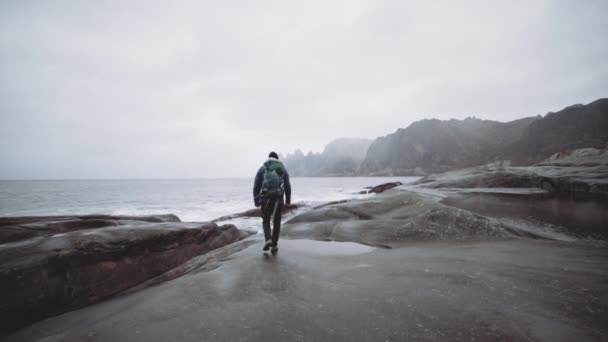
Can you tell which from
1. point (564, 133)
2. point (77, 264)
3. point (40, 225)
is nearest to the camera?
point (77, 264)

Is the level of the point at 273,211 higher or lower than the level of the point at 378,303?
higher

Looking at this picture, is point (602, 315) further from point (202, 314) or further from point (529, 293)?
point (202, 314)

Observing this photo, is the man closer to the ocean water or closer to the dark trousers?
the dark trousers

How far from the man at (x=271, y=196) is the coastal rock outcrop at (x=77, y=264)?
11.0 ft

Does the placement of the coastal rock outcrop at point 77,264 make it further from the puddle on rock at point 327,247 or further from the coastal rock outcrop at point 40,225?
the puddle on rock at point 327,247

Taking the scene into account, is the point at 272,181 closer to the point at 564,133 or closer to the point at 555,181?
the point at 555,181

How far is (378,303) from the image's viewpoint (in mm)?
2959

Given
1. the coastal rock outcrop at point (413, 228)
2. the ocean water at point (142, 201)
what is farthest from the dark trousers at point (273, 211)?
the ocean water at point (142, 201)

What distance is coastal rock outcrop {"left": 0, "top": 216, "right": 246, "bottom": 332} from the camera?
4066 millimetres

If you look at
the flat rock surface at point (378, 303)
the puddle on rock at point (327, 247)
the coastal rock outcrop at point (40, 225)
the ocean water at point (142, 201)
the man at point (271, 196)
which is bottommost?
the ocean water at point (142, 201)

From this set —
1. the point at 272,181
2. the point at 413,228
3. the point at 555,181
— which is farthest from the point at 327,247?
the point at 555,181

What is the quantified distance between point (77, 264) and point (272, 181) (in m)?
4.75

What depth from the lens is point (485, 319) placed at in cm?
238

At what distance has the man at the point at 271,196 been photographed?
5871mm
